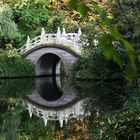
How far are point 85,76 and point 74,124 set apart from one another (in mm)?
11241

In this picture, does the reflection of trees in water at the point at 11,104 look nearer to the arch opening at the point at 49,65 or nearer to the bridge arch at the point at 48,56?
the bridge arch at the point at 48,56

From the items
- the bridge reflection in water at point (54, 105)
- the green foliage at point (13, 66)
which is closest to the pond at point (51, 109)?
→ the bridge reflection in water at point (54, 105)

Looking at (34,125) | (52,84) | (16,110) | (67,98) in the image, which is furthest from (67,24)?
(34,125)

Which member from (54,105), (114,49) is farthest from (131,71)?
(54,105)

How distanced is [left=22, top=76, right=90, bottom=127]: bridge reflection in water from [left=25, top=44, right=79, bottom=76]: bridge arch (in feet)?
9.21

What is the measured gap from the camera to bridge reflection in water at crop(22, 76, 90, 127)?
15.2 metres

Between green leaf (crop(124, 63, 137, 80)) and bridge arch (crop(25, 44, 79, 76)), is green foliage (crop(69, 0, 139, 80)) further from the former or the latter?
bridge arch (crop(25, 44, 79, 76))

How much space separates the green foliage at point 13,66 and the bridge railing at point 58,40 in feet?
3.87

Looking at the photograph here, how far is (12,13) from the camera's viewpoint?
30.8 meters

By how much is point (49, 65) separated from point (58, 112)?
15.5 metres

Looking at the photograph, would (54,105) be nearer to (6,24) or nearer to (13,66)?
(13,66)

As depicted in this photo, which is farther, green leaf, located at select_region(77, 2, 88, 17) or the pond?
the pond

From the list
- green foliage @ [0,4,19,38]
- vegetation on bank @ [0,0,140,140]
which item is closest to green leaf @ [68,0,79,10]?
vegetation on bank @ [0,0,140,140]

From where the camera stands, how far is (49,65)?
3206cm
